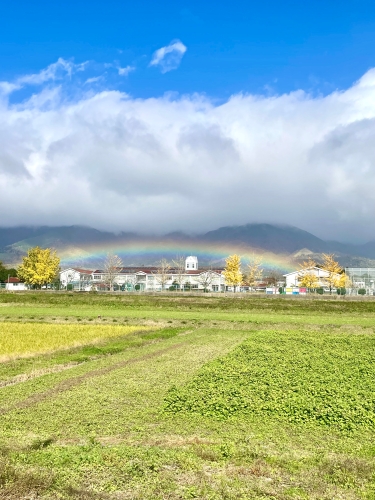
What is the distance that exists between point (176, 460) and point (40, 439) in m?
2.63

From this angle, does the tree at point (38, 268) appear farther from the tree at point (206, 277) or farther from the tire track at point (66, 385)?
the tire track at point (66, 385)

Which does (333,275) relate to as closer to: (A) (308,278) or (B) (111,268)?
(A) (308,278)

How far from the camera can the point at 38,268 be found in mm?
98500

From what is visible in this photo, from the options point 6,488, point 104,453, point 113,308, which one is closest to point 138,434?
point 104,453

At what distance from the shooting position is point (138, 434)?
26.9 feet

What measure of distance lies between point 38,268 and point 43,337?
257ft

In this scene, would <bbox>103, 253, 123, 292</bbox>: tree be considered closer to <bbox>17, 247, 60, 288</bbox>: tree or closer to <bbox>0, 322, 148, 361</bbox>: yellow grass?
<bbox>17, 247, 60, 288</bbox>: tree

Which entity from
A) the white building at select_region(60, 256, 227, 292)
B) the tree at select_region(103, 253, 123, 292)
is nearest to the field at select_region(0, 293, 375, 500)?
the tree at select_region(103, 253, 123, 292)

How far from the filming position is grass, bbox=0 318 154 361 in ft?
64.1

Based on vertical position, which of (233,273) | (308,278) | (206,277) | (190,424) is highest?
(233,273)

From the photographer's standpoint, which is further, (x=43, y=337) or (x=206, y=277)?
(x=206, y=277)

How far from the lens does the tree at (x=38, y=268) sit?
98438 mm

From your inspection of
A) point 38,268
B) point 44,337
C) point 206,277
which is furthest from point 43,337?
point 206,277

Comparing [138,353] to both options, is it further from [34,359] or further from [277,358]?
[277,358]
